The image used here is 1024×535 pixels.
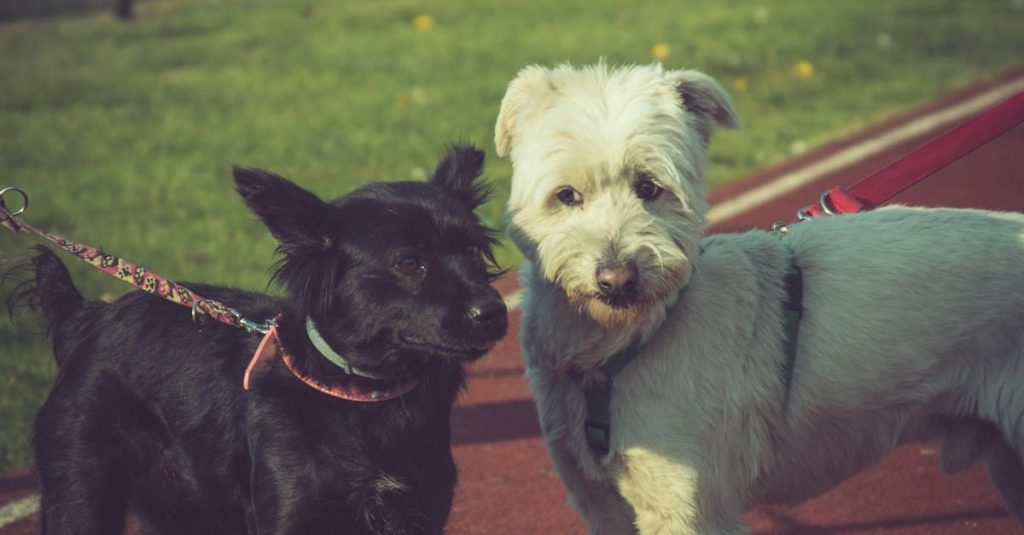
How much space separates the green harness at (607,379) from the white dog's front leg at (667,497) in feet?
0.39

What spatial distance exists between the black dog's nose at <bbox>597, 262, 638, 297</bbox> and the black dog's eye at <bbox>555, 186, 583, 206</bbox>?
13.8 inches

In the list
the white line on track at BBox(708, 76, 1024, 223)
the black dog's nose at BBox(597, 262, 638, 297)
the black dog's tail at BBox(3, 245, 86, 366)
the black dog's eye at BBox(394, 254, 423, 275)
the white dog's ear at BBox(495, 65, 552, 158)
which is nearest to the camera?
the black dog's eye at BBox(394, 254, 423, 275)

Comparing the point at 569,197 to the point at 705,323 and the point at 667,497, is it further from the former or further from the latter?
the point at 667,497

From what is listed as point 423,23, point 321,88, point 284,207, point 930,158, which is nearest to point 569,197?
point 284,207

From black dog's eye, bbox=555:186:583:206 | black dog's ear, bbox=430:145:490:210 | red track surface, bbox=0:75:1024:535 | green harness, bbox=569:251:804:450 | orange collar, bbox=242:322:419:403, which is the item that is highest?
black dog's ear, bbox=430:145:490:210

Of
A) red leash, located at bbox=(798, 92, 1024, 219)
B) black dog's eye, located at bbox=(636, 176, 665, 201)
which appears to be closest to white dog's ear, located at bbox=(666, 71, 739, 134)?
black dog's eye, located at bbox=(636, 176, 665, 201)

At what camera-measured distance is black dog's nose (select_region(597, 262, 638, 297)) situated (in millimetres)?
4191

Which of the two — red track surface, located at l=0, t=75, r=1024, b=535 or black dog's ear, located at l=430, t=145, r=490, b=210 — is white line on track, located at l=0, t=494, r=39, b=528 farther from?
black dog's ear, located at l=430, t=145, r=490, b=210

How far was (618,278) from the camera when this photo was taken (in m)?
4.19

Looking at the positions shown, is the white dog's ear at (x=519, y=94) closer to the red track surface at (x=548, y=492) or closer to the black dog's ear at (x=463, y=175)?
the black dog's ear at (x=463, y=175)

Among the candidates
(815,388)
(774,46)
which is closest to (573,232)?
(815,388)

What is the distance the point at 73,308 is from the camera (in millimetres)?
4805

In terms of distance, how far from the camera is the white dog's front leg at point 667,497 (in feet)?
14.1

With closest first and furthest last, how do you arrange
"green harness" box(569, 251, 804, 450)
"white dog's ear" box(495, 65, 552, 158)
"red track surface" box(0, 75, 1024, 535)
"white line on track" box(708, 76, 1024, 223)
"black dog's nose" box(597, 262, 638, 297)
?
"black dog's nose" box(597, 262, 638, 297)
"green harness" box(569, 251, 804, 450)
"white dog's ear" box(495, 65, 552, 158)
"red track surface" box(0, 75, 1024, 535)
"white line on track" box(708, 76, 1024, 223)
